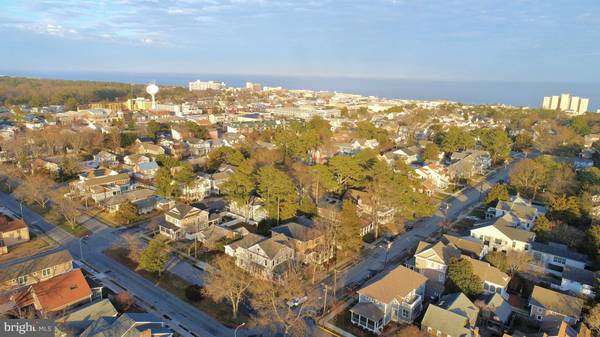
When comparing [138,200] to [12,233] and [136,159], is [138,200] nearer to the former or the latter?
[12,233]

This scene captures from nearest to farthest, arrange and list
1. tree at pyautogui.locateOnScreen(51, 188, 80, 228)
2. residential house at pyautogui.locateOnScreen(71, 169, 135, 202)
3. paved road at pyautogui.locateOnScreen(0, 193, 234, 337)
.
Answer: paved road at pyautogui.locateOnScreen(0, 193, 234, 337) → tree at pyautogui.locateOnScreen(51, 188, 80, 228) → residential house at pyautogui.locateOnScreen(71, 169, 135, 202)

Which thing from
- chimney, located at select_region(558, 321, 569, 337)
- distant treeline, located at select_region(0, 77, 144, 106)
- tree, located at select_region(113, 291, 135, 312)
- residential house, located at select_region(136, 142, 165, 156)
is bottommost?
tree, located at select_region(113, 291, 135, 312)

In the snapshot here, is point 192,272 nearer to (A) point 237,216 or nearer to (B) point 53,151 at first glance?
(A) point 237,216

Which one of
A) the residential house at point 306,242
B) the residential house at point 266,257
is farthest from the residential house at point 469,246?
the residential house at point 266,257

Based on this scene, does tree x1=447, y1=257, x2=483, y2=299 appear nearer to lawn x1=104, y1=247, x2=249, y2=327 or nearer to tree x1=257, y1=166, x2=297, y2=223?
lawn x1=104, y1=247, x2=249, y2=327

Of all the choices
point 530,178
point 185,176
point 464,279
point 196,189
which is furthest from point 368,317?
point 530,178

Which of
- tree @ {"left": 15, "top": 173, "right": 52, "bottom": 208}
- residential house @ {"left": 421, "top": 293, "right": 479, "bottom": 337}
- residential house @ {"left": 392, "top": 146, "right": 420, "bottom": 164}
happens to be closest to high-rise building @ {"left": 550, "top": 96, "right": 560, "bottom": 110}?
residential house @ {"left": 392, "top": 146, "right": 420, "bottom": 164}
